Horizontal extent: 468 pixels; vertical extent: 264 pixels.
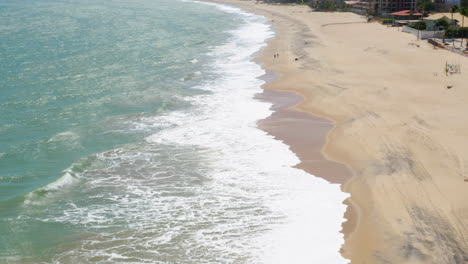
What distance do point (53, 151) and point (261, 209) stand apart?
12.2 m

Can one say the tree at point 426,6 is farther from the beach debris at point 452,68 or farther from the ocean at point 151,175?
the ocean at point 151,175

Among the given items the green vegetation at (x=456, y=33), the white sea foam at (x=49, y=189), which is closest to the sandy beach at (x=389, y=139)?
the green vegetation at (x=456, y=33)

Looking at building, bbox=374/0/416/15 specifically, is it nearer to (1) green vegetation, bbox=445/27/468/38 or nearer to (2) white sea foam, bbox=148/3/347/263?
(1) green vegetation, bbox=445/27/468/38

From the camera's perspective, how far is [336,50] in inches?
2271

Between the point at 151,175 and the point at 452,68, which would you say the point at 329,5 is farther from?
the point at 151,175

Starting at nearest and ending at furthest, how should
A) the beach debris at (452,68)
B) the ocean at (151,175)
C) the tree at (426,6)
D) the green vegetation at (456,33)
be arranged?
the ocean at (151,175), the beach debris at (452,68), the green vegetation at (456,33), the tree at (426,6)

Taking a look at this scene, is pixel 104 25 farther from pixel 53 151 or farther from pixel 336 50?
pixel 53 151

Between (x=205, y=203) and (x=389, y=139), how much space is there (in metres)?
11.0

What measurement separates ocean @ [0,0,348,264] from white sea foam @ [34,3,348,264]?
55 mm

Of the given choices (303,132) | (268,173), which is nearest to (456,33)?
(303,132)

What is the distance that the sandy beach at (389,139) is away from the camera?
18.1 m

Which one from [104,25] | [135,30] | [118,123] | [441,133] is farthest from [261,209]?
[104,25]

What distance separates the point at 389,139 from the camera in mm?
27469

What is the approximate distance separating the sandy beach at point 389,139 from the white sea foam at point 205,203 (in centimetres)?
117
